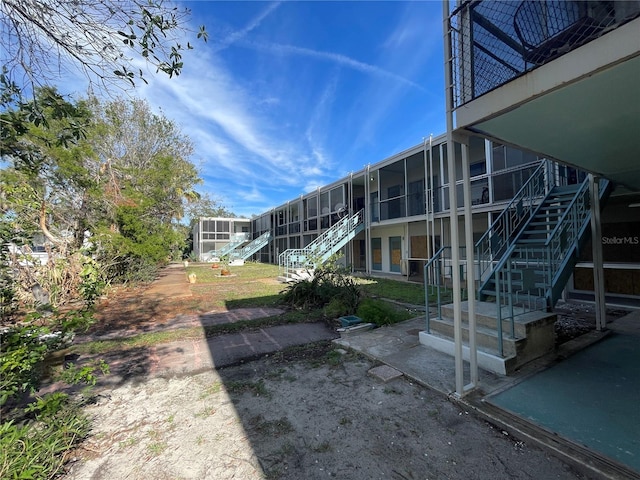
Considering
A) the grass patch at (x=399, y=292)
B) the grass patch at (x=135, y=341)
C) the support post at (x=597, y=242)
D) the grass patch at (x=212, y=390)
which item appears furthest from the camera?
the grass patch at (x=399, y=292)

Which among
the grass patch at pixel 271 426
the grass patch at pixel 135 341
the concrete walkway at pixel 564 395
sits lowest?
the grass patch at pixel 271 426

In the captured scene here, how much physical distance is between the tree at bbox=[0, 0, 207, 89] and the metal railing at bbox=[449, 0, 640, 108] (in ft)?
8.49

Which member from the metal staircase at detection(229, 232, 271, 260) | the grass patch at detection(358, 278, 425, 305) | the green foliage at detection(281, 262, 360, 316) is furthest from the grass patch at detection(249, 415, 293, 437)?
the metal staircase at detection(229, 232, 271, 260)

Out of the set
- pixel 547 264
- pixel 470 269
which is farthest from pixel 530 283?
pixel 470 269

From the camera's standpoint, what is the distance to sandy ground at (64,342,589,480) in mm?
2016

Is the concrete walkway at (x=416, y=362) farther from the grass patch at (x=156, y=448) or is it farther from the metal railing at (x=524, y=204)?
the metal railing at (x=524, y=204)

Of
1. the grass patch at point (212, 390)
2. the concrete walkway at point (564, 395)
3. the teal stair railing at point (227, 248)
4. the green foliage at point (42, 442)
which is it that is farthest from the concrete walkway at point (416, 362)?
the teal stair railing at point (227, 248)

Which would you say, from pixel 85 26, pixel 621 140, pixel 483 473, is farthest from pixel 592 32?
pixel 85 26

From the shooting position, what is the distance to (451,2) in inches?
118

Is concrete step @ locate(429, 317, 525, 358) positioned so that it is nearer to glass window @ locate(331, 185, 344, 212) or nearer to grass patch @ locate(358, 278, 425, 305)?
grass patch @ locate(358, 278, 425, 305)

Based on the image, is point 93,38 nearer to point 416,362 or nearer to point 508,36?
point 508,36

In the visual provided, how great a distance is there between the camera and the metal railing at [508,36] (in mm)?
2271

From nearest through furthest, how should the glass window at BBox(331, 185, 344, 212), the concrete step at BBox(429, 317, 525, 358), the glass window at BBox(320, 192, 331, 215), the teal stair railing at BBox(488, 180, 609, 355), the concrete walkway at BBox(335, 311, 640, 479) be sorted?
the concrete walkway at BBox(335, 311, 640, 479) < the concrete step at BBox(429, 317, 525, 358) < the teal stair railing at BBox(488, 180, 609, 355) < the glass window at BBox(331, 185, 344, 212) < the glass window at BBox(320, 192, 331, 215)

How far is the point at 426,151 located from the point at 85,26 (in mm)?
10368
